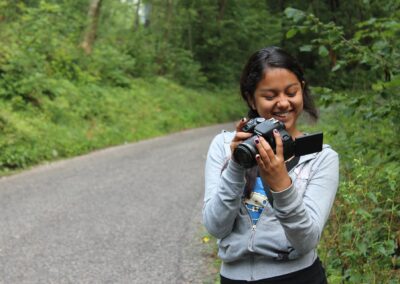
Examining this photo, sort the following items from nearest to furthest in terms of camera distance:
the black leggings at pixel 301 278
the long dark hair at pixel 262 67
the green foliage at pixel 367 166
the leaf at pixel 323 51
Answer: the black leggings at pixel 301 278 < the long dark hair at pixel 262 67 < the green foliage at pixel 367 166 < the leaf at pixel 323 51

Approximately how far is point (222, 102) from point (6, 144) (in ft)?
49.1

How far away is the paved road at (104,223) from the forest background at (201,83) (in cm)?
159

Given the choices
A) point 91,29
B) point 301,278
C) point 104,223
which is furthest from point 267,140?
point 91,29

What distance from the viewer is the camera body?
6.23 feet

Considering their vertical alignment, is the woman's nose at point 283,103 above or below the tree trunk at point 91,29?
above

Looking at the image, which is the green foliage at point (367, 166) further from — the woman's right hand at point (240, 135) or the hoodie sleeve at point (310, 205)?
the woman's right hand at point (240, 135)

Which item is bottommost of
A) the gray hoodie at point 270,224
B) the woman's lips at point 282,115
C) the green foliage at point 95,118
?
the green foliage at point 95,118

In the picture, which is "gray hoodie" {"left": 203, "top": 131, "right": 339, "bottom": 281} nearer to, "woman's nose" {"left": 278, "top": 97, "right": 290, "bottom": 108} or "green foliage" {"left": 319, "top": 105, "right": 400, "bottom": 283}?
"woman's nose" {"left": 278, "top": 97, "right": 290, "bottom": 108}

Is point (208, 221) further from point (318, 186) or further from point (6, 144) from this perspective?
point (6, 144)

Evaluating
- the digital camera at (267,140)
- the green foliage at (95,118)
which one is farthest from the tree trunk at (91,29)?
the digital camera at (267,140)

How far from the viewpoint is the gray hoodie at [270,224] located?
205 centimetres

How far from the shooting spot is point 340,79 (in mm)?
24469

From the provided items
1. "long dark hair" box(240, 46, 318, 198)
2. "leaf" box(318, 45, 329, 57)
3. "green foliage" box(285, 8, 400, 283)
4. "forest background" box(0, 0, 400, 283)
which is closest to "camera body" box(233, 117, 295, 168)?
"long dark hair" box(240, 46, 318, 198)

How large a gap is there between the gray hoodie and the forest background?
139 cm
